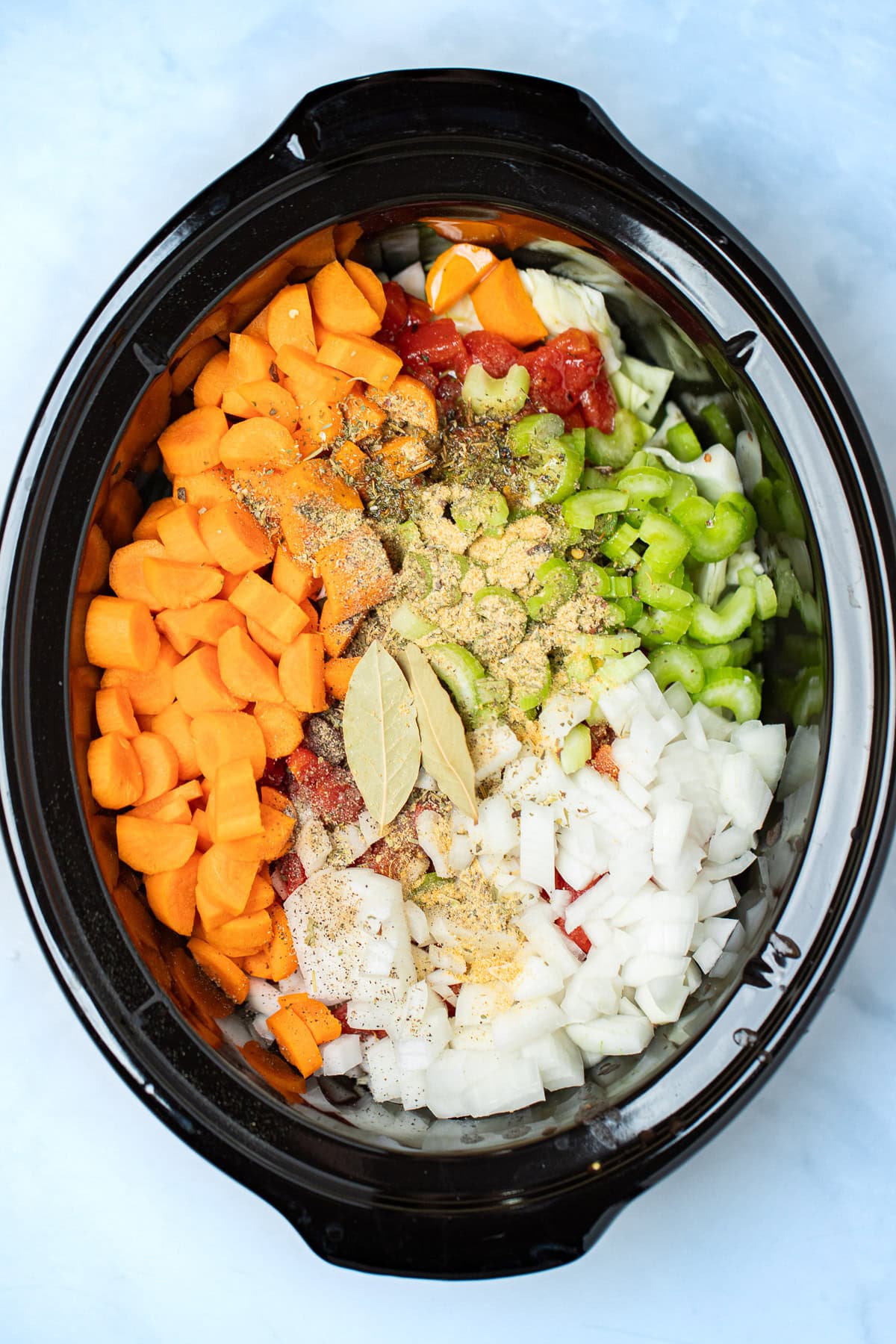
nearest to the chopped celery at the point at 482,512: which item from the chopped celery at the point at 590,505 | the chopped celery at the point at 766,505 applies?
the chopped celery at the point at 590,505

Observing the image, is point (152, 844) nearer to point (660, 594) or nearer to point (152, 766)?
point (152, 766)

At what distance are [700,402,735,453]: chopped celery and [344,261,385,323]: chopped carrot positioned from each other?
1.81 ft

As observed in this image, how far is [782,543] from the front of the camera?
1413 mm

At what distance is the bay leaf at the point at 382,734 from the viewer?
1.36 m

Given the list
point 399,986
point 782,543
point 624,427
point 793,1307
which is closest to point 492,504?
point 624,427

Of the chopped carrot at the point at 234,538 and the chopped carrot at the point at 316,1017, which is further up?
the chopped carrot at the point at 234,538

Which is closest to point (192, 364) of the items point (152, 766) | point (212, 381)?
point (212, 381)

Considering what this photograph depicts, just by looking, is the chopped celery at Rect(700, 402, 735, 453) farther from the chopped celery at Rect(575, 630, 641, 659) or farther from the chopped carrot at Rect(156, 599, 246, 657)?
the chopped carrot at Rect(156, 599, 246, 657)

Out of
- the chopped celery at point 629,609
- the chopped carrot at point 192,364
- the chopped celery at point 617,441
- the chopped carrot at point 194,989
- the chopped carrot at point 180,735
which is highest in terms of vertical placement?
the chopped carrot at point 192,364

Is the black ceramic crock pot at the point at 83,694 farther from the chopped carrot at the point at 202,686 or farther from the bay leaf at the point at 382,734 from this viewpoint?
the bay leaf at the point at 382,734

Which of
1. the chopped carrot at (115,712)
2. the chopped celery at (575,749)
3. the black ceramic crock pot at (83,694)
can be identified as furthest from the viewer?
the chopped celery at (575,749)

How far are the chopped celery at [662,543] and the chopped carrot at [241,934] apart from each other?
0.81 metres

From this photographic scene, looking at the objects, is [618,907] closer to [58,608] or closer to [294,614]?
[294,614]

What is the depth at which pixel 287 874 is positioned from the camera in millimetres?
1413
